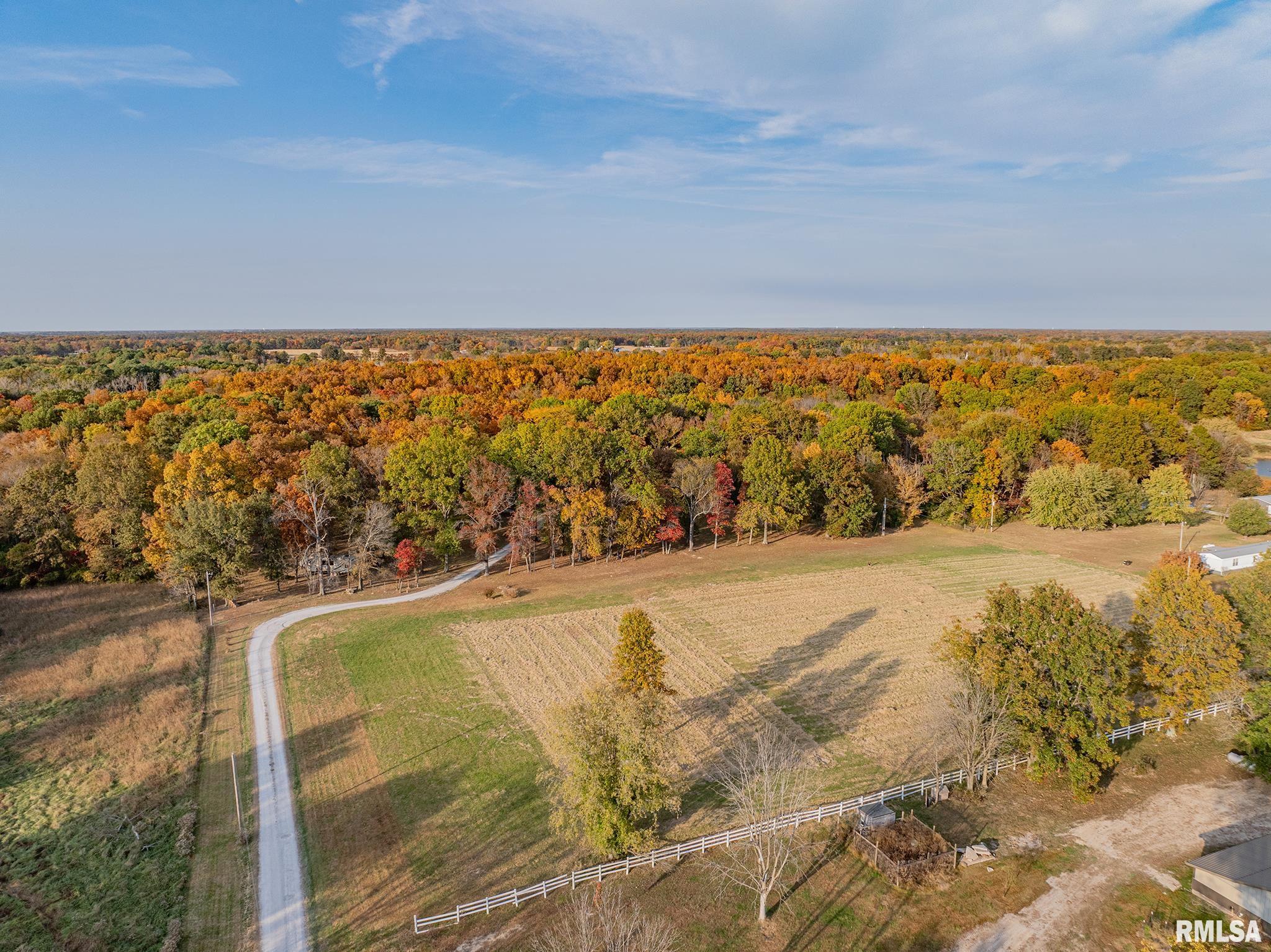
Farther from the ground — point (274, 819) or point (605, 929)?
point (605, 929)

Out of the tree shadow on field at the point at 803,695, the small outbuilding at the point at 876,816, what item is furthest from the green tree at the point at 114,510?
the small outbuilding at the point at 876,816

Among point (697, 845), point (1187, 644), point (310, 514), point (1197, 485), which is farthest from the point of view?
point (1197, 485)

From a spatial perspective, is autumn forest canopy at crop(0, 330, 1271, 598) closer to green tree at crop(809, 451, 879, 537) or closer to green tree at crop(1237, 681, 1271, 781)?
green tree at crop(809, 451, 879, 537)

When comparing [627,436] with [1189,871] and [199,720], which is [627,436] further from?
[1189,871]

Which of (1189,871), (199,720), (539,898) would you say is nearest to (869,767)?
(1189,871)

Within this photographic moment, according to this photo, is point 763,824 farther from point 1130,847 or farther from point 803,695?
point 803,695

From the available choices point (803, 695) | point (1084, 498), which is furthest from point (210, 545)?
point (1084, 498)
